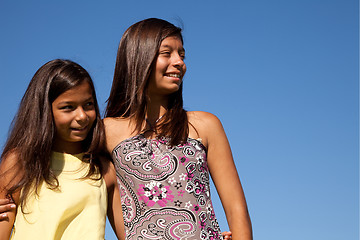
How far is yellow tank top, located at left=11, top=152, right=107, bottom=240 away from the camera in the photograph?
359cm

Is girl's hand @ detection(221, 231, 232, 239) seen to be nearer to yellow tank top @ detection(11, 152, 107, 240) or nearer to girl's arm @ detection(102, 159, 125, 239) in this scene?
girl's arm @ detection(102, 159, 125, 239)

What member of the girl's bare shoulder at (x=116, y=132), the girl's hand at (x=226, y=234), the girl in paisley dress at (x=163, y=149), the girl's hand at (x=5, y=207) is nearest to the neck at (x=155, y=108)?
the girl in paisley dress at (x=163, y=149)

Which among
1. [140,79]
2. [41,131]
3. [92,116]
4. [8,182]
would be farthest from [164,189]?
[8,182]

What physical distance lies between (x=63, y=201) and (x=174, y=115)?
1047 mm

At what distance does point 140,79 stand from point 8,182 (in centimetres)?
123

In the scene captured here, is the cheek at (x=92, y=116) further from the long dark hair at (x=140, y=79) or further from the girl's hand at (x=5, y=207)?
the girl's hand at (x=5, y=207)

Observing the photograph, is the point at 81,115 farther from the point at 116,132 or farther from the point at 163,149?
the point at 163,149

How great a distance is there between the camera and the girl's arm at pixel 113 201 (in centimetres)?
391

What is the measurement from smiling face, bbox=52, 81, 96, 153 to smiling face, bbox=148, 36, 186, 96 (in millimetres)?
521

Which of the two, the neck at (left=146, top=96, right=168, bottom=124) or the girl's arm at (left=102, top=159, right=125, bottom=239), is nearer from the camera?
the girl's arm at (left=102, top=159, right=125, bottom=239)

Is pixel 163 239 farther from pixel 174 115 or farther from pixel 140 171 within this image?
pixel 174 115

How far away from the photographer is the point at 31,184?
12.1 ft

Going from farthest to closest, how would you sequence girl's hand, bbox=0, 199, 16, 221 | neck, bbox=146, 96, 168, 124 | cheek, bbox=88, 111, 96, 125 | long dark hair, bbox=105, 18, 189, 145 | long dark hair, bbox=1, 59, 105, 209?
neck, bbox=146, 96, 168, 124 → long dark hair, bbox=105, 18, 189, 145 → cheek, bbox=88, 111, 96, 125 → long dark hair, bbox=1, 59, 105, 209 → girl's hand, bbox=0, 199, 16, 221

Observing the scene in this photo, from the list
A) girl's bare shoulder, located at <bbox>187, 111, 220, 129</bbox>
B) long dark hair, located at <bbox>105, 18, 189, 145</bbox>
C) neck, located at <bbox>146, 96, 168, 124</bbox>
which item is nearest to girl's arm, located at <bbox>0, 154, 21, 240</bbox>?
long dark hair, located at <bbox>105, 18, 189, 145</bbox>
